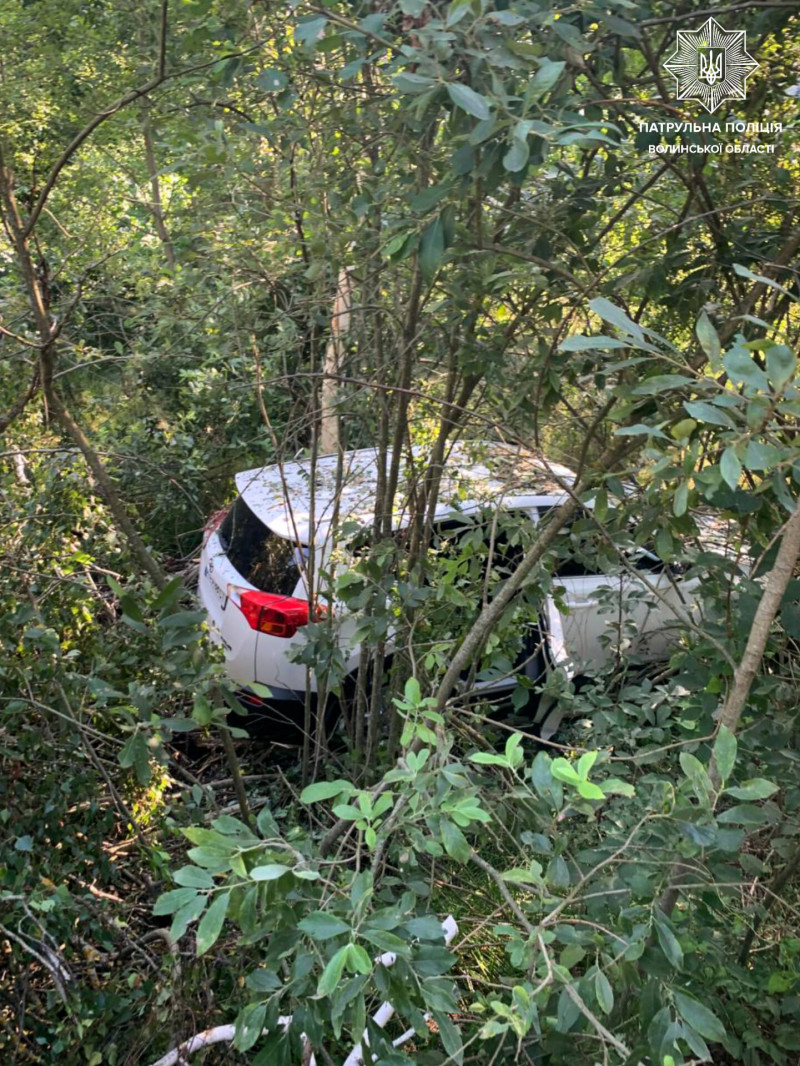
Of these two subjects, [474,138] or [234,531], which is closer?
[474,138]

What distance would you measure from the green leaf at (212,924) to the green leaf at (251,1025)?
0.62ft

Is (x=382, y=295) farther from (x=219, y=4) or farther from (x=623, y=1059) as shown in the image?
(x=623, y=1059)

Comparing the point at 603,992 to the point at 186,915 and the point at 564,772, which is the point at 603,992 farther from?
the point at 186,915

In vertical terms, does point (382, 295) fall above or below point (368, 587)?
above

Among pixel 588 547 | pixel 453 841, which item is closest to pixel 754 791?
pixel 453 841

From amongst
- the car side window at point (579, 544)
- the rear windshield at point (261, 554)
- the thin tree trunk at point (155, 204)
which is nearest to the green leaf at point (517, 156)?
the car side window at point (579, 544)

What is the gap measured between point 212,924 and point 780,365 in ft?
3.98

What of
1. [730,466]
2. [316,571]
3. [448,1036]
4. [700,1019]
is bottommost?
[316,571]

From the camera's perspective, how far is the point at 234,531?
16.6 feet

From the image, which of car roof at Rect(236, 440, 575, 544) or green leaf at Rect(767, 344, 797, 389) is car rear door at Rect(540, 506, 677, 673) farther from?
green leaf at Rect(767, 344, 797, 389)

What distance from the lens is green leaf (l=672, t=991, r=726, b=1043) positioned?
4.07ft

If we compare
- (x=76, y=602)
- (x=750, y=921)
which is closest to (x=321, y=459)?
(x=76, y=602)

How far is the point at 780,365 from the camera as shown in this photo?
4.30 ft

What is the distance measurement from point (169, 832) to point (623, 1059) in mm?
2080
